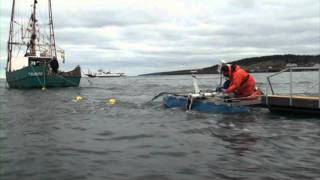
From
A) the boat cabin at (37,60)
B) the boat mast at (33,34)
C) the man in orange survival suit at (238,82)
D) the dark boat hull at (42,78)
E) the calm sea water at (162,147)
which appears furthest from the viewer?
the boat mast at (33,34)

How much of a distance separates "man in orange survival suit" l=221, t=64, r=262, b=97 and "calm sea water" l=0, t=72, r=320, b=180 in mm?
1159

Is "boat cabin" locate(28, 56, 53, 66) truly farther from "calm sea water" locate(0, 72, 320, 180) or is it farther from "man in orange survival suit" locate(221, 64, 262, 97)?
"man in orange survival suit" locate(221, 64, 262, 97)

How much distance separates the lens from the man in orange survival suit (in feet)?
64.5

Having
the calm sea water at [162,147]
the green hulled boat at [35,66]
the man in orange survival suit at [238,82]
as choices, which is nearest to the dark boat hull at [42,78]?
the green hulled boat at [35,66]

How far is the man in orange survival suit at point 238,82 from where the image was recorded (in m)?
19.7

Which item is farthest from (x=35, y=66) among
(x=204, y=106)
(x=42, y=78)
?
(x=204, y=106)

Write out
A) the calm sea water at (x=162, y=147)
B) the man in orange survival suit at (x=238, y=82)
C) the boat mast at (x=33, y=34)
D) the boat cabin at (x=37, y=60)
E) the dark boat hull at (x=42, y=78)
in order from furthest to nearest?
the boat mast at (x=33, y=34) < the boat cabin at (x=37, y=60) < the dark boat hull at (x=42, y=78) < the man in orange survival suit at (x=238, y=82) < the calm sea water at (x=162, y=147)

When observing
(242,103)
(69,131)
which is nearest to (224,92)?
(242,103)

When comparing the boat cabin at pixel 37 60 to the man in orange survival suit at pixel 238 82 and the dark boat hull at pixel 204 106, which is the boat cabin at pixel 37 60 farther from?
the man in orange survival suit at pixel 238 82

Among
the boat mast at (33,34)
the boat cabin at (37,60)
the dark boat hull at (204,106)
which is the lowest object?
the dark boat hull at (204,106)

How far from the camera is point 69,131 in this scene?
15.3 m

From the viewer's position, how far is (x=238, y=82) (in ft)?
64.7

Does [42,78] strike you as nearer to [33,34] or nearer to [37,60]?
[37,60]

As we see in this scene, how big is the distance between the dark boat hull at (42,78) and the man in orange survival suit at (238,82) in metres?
31.5
